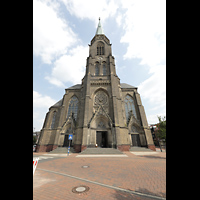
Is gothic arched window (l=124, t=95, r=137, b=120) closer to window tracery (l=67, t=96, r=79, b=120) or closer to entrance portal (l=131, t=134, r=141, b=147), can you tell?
entrance portal (l=131, t=134, r=141, b=147)

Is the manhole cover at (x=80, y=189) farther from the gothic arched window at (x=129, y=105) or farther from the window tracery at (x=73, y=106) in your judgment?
the gothic arched window at (x=129, y=105)

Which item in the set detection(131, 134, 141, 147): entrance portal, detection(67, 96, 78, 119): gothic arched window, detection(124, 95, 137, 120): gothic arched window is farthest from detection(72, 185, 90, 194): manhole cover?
detection(124, 95, 137, 120): gothic arched window

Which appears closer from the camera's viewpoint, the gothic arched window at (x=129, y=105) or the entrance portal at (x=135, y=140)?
the entrance portal at (x=135, y=140)

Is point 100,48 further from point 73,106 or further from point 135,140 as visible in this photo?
point 135,140

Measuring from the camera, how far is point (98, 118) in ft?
65.4

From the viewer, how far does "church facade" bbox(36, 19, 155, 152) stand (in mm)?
17844

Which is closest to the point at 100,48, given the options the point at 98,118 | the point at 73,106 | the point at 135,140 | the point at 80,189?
the point at 73,106

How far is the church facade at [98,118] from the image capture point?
58.5ft

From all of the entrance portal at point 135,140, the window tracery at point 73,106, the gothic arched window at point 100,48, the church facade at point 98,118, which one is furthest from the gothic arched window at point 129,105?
the gothic arched window at point 100,48
